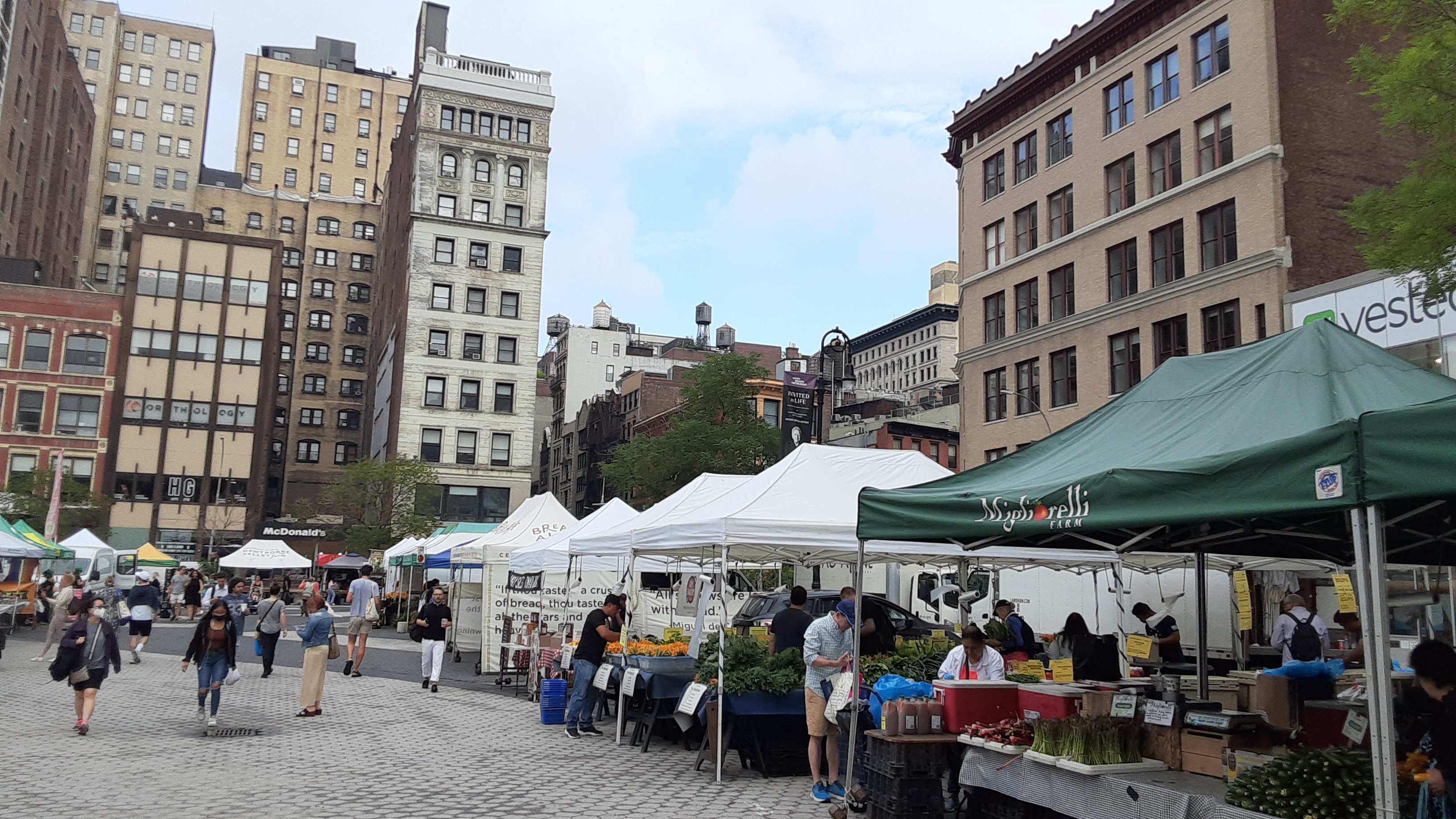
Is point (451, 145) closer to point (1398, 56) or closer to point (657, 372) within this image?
point (657, 372)

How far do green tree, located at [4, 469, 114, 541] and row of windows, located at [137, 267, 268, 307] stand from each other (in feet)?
44.8

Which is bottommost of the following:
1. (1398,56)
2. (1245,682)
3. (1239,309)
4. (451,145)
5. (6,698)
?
(6,698)

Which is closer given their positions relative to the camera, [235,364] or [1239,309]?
[1239,309]

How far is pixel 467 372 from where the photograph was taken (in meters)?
68.6

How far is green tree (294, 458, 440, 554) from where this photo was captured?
60.0 meters

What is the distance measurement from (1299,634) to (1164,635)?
2671 millimetres

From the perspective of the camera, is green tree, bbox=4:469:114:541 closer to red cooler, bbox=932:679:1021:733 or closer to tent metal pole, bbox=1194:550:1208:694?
red cooler, bbox=932:679:1021:733

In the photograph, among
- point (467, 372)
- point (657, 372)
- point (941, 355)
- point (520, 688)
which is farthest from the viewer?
point (941, 355)

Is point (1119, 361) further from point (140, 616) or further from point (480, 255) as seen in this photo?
point (480, 255)

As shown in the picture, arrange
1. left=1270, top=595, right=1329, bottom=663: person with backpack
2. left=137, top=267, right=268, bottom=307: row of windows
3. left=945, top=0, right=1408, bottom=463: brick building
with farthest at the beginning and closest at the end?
left=137, top=267, right=268, bottom=307: row of windows < left=945, top=0, right=1408, bottom=463: brick building < left=1270, top=595, right=1329, bottom=663: person with backpack

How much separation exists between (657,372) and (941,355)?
36.1 metres

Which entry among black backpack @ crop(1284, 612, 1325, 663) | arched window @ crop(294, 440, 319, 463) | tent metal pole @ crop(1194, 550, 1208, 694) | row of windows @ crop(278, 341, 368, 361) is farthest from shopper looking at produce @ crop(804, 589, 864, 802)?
row of windows @ crop(278, 341, 368, 361)

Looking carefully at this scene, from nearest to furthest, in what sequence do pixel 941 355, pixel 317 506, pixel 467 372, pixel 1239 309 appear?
pixel 1239 309 → pixel 467 372 → pixel 317 506 → pixel 941 355

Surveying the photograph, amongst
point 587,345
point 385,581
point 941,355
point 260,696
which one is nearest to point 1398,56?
point 260,696
